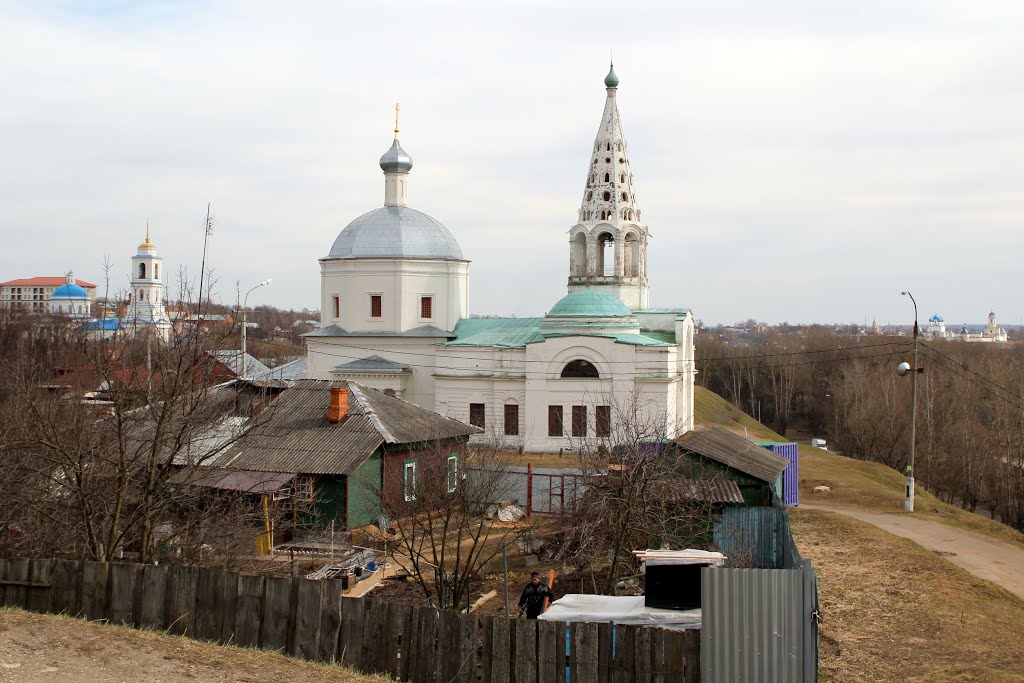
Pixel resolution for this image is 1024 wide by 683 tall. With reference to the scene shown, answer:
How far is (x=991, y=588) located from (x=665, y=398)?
55.8 ft

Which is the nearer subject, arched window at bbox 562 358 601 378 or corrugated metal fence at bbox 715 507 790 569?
corrugated metal fence at bbox 715 507 790 569

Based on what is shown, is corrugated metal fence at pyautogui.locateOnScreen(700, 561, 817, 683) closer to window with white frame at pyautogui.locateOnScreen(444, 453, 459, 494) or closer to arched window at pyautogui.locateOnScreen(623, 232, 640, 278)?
window with white frame at pyautogui.locateOnScreen(444, 453, 459, 494)

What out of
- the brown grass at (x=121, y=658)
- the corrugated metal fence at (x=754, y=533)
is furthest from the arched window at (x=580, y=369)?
the brown grass at (x=121, y=658)

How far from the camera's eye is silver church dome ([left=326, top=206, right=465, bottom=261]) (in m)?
38.0

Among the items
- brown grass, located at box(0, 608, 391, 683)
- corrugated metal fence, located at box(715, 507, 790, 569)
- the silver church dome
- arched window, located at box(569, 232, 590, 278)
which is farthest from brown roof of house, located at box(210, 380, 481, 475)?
arched window, located at box(569, 232, 590, 278)

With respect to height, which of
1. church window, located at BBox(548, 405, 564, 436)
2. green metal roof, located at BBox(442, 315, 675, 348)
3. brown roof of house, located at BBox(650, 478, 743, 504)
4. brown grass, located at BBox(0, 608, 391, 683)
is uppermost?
green metal roof, located at BBox(442, 315, 675, 348)

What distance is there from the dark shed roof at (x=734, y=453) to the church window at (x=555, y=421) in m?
12.1

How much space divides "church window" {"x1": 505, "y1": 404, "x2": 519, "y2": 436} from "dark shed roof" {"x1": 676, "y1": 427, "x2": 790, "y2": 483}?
1322 centimetres

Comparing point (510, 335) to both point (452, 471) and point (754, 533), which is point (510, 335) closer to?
point (452, 471)

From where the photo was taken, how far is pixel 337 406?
23.1 m

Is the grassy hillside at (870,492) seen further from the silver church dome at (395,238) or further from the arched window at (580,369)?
the silver church dome at (395,238)

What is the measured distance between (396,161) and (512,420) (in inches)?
464

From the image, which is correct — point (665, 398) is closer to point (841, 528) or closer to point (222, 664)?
point (841, 528)

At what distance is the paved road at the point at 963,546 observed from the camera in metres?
17.7
